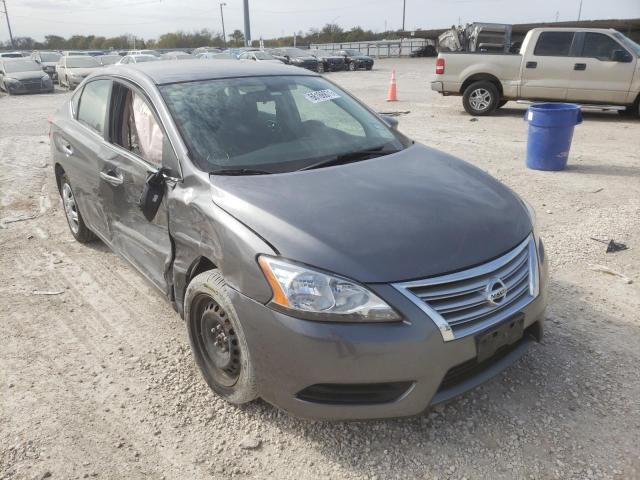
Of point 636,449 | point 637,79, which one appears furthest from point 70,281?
point 637,79

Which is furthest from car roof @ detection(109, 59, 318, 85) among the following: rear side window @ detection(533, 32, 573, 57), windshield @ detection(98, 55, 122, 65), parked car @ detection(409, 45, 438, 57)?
parked car @ detection(409, 45, 438, 57)

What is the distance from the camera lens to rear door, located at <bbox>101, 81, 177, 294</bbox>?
9.69 ft

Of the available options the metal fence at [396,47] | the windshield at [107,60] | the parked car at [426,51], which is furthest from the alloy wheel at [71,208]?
the metal fence at [396,47]

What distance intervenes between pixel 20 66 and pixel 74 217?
71.2 feet

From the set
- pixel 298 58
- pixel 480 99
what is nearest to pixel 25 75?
pixel 298 58

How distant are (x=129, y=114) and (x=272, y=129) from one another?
41.1 inches

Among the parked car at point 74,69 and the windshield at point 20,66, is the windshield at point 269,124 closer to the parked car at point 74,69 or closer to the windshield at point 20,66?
the parked car at point 74,69

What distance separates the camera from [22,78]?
2062 centimetres

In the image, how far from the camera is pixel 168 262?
9.47ft

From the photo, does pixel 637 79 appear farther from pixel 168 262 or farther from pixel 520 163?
pixel 168 262

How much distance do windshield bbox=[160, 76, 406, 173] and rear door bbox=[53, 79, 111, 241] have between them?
95 centimetres

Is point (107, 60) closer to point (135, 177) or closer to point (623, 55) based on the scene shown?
point (623, 55)

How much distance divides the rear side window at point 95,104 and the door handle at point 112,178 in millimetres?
408

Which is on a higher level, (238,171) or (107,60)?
(238,171)
